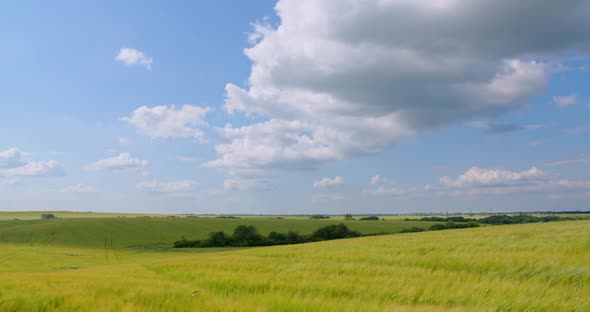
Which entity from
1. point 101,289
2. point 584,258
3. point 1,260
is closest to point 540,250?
point 584,258

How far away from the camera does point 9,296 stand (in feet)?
12.4

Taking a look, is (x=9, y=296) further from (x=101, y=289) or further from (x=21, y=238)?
(x=21, y=238)

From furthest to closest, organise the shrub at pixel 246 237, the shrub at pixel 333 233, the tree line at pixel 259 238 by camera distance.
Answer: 1. the shrub at pixel 333 233
2. the shrub at pixel 246 237
3. the tree line at pixel 259 238

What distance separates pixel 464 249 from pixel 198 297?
27.0 ft

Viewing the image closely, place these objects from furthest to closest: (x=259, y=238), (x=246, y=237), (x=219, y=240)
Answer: (x=246, y=237) < (x=259, y=238) < (x=219, y=240)

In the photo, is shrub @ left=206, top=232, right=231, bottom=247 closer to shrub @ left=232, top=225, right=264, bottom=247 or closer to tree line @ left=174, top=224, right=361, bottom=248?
tree line @ left=174, top=224, right=361, bottom=248

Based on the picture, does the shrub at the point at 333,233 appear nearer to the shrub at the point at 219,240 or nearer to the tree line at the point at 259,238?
the tree line at the point at 259,238

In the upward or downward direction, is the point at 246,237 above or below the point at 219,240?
above

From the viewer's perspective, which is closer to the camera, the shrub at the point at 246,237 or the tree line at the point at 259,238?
the tree line at the point at 259,238

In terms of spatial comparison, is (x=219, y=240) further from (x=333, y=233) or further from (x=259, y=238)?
Answer: (x=333, y=233)

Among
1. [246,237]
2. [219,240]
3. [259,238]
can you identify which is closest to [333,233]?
[259,238]

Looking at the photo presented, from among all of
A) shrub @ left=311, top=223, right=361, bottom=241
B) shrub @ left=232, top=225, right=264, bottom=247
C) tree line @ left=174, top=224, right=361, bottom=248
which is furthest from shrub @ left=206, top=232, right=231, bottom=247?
shrub @ left=311, top=223, right=361, bottom=241

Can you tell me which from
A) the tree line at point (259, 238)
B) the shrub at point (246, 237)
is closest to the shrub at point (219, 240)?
the tree line at point (259, 238)

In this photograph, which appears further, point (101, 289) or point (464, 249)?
point (464, 249)
